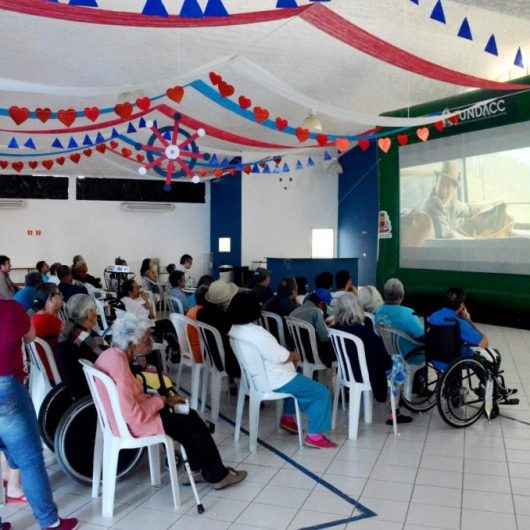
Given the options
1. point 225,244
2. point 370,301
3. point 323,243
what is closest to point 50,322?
point 370,301

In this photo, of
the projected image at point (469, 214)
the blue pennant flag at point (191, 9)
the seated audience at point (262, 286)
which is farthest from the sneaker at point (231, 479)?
the projected image at point (469, 214)

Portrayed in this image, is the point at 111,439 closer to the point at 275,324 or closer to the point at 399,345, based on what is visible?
the point at 275,324

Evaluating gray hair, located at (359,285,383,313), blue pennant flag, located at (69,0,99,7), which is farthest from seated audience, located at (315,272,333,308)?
blue pennant flag, located at (69,0,99,7)

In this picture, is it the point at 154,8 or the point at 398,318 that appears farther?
the point at 398,318

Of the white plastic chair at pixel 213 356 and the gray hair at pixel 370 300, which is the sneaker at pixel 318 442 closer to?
the white plastic chair at pixel 213 356

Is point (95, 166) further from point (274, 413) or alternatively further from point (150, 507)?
point (150, 507)

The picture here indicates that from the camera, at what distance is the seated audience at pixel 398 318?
15.2 feet

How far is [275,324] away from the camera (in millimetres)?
4875

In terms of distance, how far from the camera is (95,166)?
42.3ft

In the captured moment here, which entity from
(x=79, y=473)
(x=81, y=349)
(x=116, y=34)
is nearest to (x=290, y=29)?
(x=116, y=34)

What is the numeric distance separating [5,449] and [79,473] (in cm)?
62

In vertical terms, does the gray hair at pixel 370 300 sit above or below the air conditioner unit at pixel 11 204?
below

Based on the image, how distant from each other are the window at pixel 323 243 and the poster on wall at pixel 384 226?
2.87 meters

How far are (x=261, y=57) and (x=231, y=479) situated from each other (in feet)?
18.9
